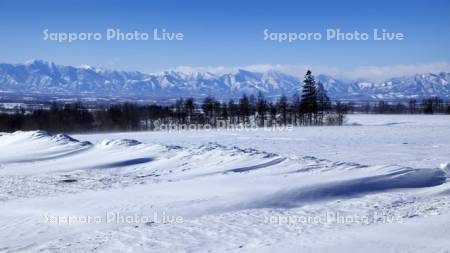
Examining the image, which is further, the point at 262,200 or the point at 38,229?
the point at 262,200

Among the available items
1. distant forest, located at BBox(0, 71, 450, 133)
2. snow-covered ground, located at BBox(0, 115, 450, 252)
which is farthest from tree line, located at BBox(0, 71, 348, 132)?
snow-covered ground, located at BBox(0, 115, 450, 252)

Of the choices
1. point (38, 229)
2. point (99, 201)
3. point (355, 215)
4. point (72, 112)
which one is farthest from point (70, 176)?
point (72, 112)

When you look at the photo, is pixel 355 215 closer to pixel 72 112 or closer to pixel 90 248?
pixel 90 248

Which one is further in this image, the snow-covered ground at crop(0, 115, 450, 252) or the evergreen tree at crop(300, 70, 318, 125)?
the evergreen tree at crop(300, 70, 318, 125)

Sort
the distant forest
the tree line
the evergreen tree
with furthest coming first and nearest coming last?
the tree line, the distant forest, the evergreen tree

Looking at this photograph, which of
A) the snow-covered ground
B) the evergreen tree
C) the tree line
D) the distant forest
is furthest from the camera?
the tree line

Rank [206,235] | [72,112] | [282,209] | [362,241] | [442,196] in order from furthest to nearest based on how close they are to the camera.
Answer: [72,112]
[442,196]
[282,209]
[206,235]
[362,241]

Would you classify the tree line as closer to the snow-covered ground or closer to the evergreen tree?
the evergreen tree

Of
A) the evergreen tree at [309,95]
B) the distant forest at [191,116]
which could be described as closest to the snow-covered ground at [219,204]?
the evergreen tree at [309,95]
